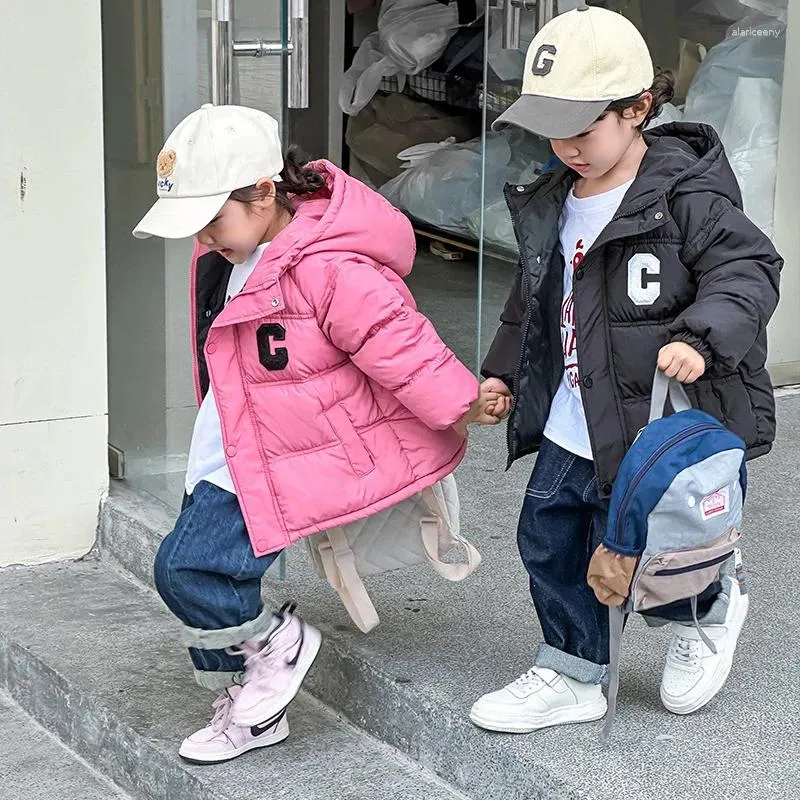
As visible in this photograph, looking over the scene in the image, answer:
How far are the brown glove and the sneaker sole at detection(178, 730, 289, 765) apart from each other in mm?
769

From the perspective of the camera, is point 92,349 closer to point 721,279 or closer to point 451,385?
point 451,385

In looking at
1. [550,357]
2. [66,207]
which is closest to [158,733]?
[550,357]

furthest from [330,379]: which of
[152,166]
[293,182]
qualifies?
[152,166]

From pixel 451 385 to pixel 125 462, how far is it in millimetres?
1668

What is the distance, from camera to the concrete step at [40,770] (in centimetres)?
294

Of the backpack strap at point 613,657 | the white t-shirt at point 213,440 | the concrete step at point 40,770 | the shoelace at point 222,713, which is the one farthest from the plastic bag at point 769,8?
the concrete step at point 40,770

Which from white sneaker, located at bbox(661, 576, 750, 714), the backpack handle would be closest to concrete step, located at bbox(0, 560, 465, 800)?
white sneaker, located at bbox(661, 576, 750, 714)

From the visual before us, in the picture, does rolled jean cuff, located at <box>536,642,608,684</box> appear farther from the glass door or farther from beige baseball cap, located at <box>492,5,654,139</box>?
the glass door

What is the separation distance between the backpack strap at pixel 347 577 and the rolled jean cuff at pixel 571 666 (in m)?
0.35

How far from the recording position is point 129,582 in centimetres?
365

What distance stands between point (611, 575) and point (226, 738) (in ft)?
2.85

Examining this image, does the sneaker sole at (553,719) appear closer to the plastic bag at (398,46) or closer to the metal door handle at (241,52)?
the metal door handle at (241,52)

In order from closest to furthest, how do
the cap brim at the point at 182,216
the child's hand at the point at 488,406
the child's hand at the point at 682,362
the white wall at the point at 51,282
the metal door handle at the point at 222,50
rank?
the child's hand at the point at 682,362
the cap brim at the point at 182,216
the child's hand at the point at 488,406
the metal door handle at the point at 222,50
the white wall at the point at 51,282

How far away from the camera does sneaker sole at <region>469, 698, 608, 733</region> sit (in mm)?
2516
